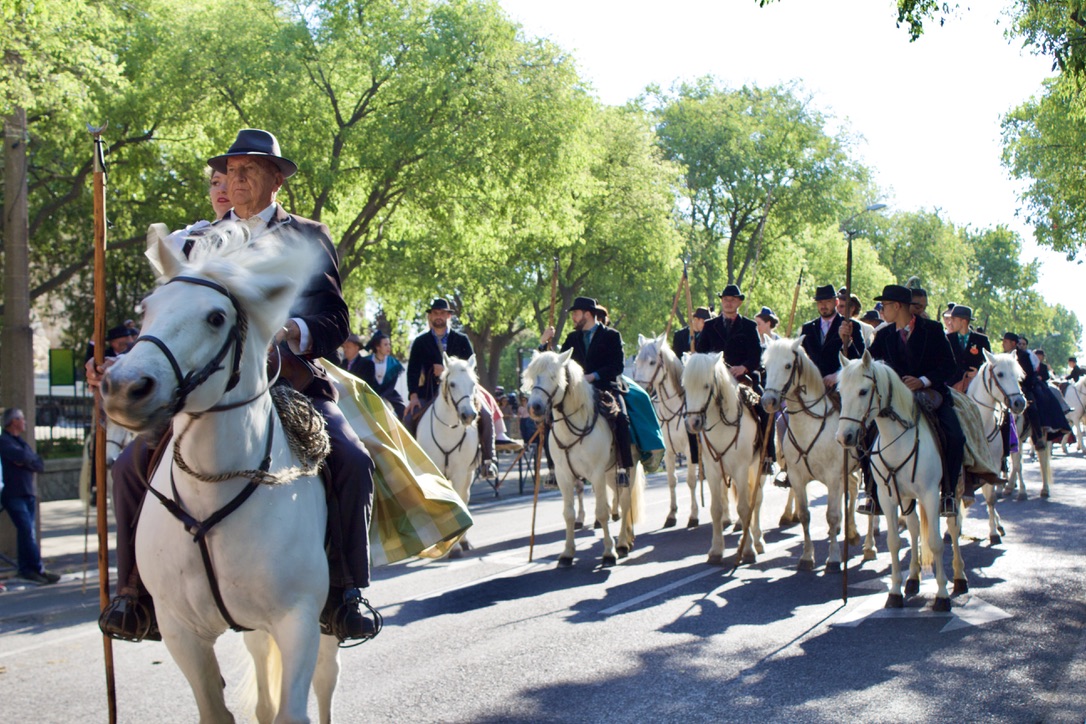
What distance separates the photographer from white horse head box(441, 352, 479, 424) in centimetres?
1258

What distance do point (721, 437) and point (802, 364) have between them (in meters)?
1.24

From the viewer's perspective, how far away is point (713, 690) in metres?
7.14

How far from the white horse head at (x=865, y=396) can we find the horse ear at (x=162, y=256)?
6976mm

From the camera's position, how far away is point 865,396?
9.76m

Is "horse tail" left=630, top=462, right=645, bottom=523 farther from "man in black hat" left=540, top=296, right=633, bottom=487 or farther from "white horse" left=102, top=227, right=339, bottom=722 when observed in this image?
"white horse" left=102, top=227, right=339, bottom=722

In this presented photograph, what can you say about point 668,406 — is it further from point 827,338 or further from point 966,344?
point 966,344

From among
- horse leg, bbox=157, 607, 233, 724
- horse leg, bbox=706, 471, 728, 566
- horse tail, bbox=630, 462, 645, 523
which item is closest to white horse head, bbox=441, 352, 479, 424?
horse tail, bbox=630, 462, 645, 523

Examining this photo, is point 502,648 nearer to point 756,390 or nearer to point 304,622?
point 304,622

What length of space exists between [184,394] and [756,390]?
11.7 m

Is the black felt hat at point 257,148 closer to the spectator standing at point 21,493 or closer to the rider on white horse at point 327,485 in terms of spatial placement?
the rider on white horse at point 327,485

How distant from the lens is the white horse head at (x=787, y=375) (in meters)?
11.7

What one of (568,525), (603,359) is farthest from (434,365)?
(568,525)

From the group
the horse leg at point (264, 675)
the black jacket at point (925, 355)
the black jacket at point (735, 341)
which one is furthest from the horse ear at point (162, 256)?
the black jacket at point (735, 341)

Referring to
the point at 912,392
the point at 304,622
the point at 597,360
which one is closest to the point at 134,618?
the point at 304,622
